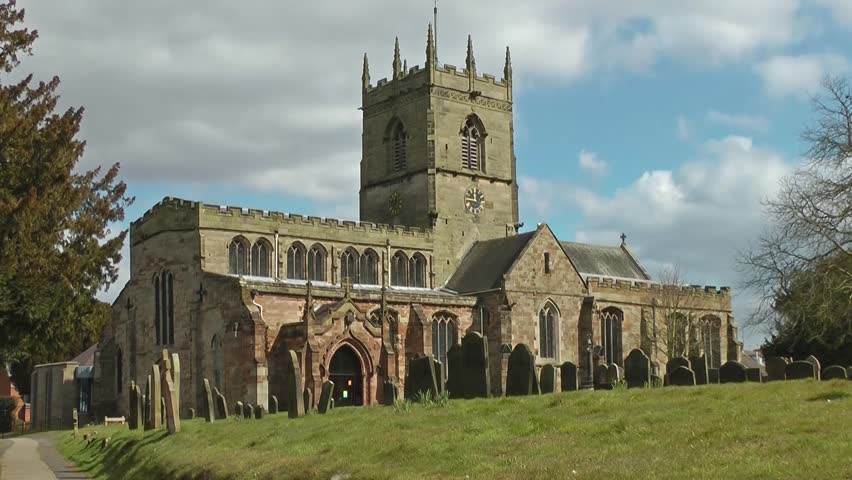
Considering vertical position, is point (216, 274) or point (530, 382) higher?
point (216, 274)

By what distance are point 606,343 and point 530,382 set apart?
33.0 m

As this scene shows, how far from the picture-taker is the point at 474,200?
57.6m

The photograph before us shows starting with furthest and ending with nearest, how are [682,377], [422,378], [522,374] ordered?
1. [422,378]
2. [522,374]
3. [682,377]

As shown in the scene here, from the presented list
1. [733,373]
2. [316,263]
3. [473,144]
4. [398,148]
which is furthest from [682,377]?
[398,148]

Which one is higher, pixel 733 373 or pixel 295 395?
pixel 733 373

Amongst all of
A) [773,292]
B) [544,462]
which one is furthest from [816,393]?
[773,292]

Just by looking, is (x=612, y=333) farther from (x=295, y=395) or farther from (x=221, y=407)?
(x=295, y=395)

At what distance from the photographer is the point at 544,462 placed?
14539 millimetres

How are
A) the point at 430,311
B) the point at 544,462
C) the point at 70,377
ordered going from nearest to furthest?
the point at 544,462 → the point at 430,311 → the point at 70,377

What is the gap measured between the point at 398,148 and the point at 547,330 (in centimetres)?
1307

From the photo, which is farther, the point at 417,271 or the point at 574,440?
the point at 417,271

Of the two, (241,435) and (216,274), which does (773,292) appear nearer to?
(241,435)

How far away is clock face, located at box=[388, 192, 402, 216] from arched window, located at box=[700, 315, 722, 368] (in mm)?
17450

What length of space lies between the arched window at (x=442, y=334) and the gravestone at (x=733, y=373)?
84.9 feet
